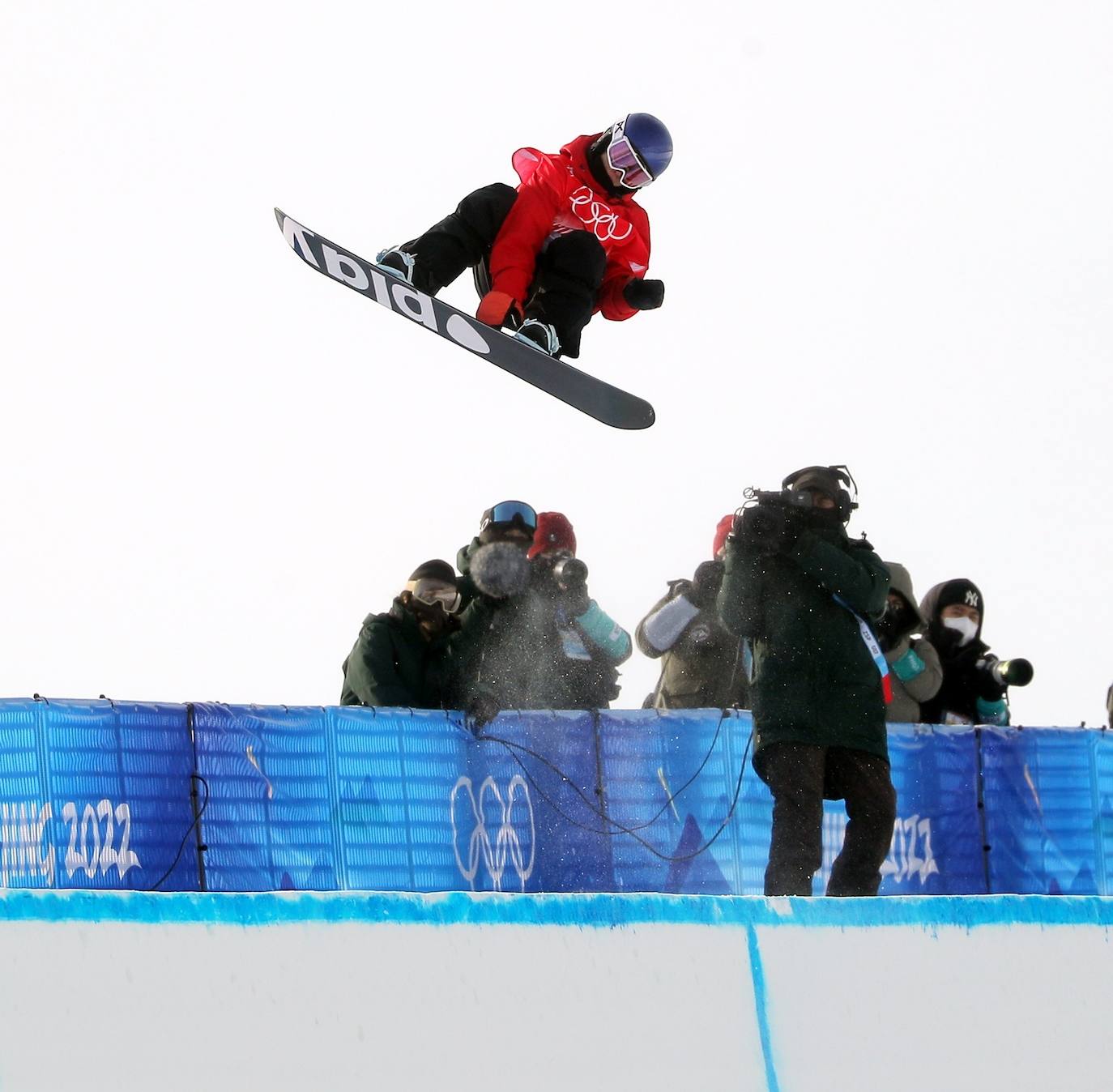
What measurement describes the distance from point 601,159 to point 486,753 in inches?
84.6

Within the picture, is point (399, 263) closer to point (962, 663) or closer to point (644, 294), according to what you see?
point (644, 294)

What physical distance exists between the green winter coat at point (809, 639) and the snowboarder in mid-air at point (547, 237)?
5.28 feet

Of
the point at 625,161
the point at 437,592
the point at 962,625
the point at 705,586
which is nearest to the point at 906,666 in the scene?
the point at 962,625

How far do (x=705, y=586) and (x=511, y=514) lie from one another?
0.92 m

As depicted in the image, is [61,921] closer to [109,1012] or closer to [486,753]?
[109,1012]

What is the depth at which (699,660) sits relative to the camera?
639 cm

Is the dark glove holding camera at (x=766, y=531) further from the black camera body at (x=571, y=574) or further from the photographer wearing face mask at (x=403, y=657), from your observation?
the photographer wearing face mask at (x=403, y=657)

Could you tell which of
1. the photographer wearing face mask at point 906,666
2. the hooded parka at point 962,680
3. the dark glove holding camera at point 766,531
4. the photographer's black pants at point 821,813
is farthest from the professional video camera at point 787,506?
the hooded parka at point 962,680

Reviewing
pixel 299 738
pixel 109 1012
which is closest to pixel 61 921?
pixel 109 1012

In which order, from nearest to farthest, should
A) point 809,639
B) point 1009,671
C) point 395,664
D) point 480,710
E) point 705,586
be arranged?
1. point 809,639
2. point 705,586
3. point 480,710
4. point 395,664
5. point 1009,671

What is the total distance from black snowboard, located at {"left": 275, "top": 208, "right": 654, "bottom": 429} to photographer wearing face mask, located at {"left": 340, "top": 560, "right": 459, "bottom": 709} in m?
0.89

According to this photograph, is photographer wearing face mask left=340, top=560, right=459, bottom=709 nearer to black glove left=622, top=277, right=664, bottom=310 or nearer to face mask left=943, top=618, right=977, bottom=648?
black glove left=622, top=277, right=664, bottom=310

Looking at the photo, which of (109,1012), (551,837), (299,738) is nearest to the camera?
(109,1012)

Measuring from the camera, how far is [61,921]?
256 centimetres
